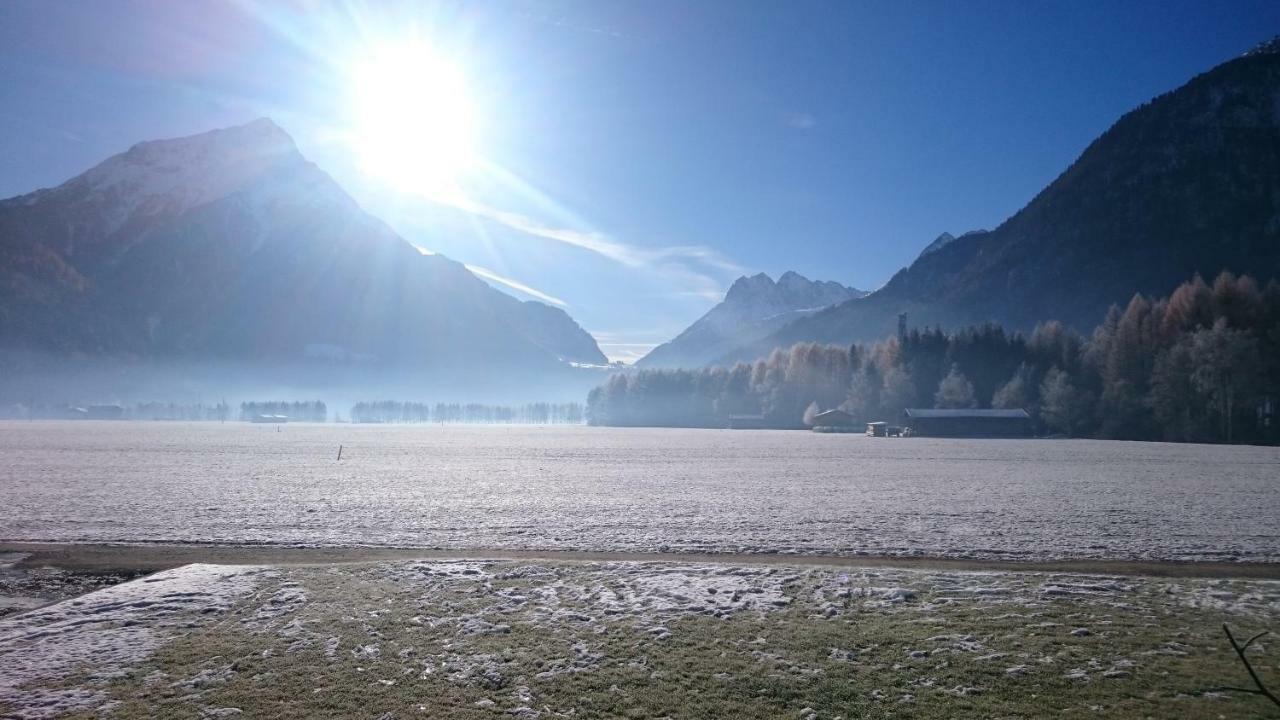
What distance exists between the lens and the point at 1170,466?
201 feet

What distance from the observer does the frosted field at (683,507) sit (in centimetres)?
2564

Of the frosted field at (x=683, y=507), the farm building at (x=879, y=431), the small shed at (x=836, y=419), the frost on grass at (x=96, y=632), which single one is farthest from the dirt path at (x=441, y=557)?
the small shed at (x=836, y=419)

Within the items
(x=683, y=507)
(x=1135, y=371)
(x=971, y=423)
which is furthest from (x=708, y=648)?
(x=971, y=423)

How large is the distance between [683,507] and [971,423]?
128098mm

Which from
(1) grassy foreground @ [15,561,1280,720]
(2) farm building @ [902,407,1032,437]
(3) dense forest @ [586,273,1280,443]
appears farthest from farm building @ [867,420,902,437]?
(1) grassy foreground @ [15,561,1280,720]

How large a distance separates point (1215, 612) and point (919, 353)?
6675 inches

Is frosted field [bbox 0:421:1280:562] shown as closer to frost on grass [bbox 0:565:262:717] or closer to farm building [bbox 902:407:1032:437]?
frost on grass [bbox 0:565:262:717]

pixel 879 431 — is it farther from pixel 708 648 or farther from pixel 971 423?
pixel 708 648

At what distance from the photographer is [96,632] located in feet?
50.5

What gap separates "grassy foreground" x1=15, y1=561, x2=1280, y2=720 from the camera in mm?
12648

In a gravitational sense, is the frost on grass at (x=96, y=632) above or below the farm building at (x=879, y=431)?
below

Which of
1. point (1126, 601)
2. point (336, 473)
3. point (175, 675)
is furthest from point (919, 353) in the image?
point (175, 675)

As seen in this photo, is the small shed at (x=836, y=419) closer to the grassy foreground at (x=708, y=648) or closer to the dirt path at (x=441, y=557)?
the dirt path at (x=441, y=557)

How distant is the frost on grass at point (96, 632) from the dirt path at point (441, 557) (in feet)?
10.7
